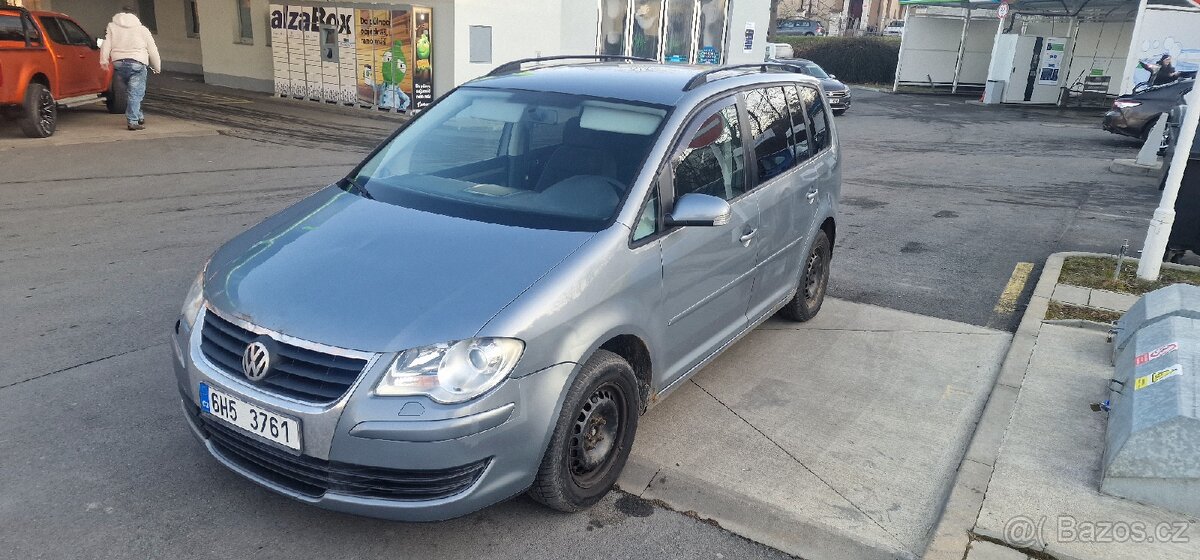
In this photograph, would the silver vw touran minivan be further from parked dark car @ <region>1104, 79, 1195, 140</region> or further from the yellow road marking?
parked dark car @ <region>1104, 79, 1195, 140</region>

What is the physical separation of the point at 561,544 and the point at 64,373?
3096 mm

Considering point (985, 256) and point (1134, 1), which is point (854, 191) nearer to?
point (985, 256)

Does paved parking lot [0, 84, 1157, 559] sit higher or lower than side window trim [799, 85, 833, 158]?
lower

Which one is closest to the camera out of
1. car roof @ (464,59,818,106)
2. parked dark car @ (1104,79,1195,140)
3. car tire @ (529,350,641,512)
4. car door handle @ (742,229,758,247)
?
car tire @ (529,350,641,512)

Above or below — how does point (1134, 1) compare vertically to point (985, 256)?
above

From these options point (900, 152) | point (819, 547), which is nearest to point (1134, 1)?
point (900, 152)

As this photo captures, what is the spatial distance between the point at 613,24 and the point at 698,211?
17732mm

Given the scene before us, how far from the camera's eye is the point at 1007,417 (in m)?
4.54

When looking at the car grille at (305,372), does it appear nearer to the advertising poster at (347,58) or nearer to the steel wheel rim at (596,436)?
the steel wheel rim at (596,436)

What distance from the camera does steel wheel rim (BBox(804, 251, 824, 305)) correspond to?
5867mm

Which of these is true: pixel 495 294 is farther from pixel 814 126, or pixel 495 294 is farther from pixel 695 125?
pixel 814 126

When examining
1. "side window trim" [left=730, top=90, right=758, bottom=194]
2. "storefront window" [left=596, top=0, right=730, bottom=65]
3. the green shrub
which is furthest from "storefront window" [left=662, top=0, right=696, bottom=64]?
"side window trim" [left=730, top=90, right=758, bottom=194]

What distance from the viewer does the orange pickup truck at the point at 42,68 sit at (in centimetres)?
1152

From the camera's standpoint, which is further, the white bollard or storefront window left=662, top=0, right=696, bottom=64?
storefront window left=662, top=0, right=696, bottom=64
